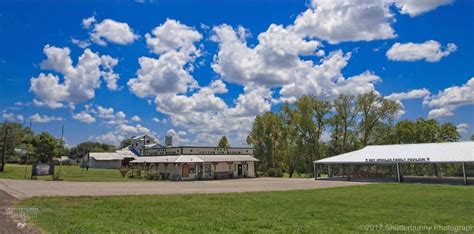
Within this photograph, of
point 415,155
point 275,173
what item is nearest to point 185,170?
point 275,173

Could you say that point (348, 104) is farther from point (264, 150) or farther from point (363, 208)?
point (363, 208)

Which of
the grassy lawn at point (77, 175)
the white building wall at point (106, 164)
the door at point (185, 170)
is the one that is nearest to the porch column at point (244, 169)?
the door at point (185, 170)

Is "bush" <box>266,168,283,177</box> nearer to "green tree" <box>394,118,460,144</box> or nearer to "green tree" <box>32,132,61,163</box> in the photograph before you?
"green tree" <box>394,118,460,144</box>

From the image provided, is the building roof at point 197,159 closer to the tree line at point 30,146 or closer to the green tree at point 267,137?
the green tree at point 267,137

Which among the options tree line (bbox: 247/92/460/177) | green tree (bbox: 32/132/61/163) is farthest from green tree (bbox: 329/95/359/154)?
green tree (bbox: 32/132/61/163)

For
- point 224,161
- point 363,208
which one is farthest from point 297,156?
point 363,208

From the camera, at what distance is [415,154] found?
36469 millimetres

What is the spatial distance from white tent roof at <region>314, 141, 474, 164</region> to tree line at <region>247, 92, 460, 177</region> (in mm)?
14028

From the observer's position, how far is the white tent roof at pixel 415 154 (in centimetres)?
3344

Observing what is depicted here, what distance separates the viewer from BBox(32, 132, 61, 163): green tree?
273ft

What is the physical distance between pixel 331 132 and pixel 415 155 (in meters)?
22.8

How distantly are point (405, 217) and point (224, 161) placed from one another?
112 feet

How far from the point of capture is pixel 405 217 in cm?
1242

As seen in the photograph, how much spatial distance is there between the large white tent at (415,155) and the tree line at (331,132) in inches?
552
